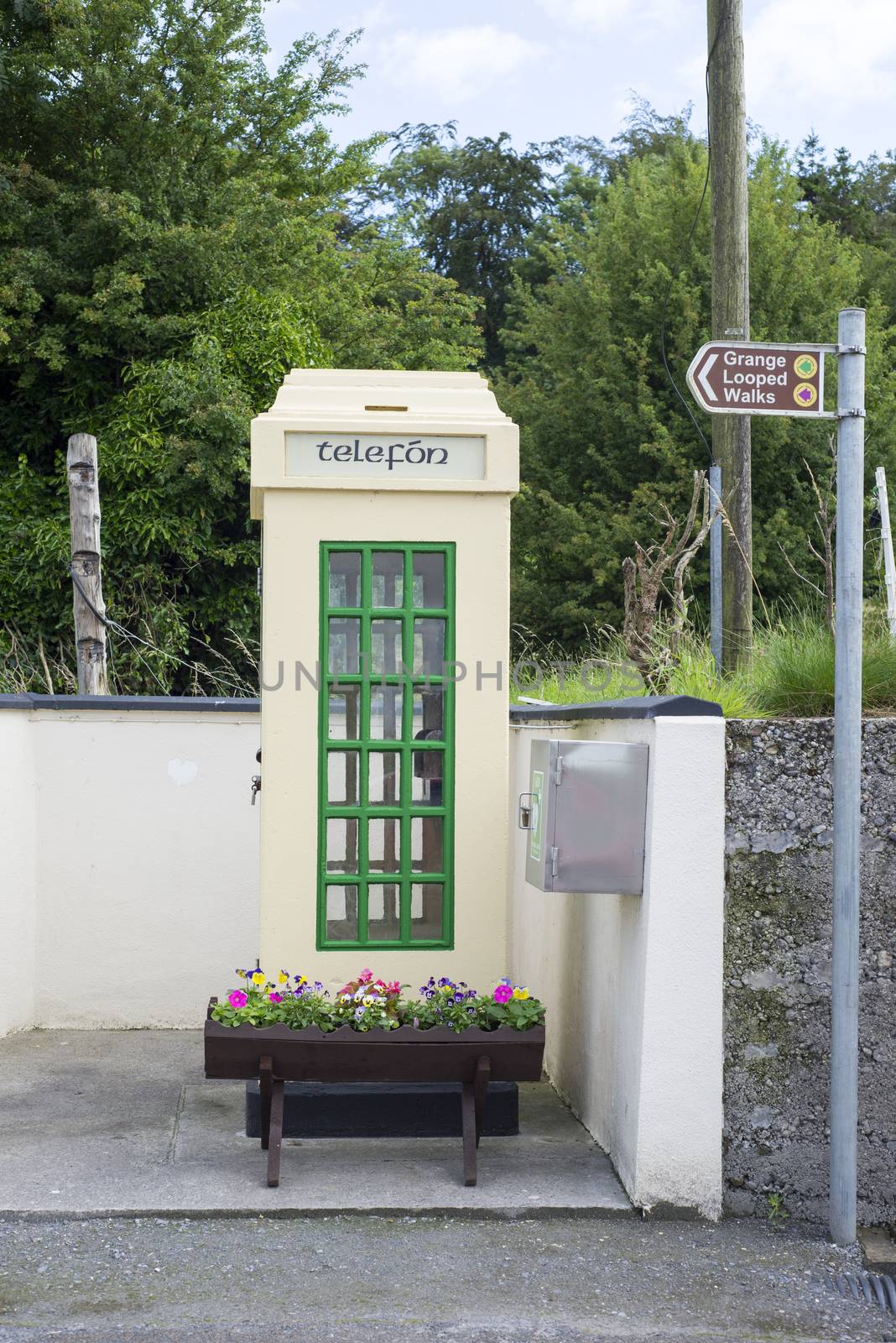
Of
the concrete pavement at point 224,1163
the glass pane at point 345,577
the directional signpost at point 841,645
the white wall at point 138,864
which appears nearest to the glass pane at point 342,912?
the concrete pavement at point 224,1163

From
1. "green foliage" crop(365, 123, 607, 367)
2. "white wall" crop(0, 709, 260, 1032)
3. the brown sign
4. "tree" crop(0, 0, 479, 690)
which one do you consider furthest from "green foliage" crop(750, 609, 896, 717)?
"green foliage" crop(365, 123, 607, 367)

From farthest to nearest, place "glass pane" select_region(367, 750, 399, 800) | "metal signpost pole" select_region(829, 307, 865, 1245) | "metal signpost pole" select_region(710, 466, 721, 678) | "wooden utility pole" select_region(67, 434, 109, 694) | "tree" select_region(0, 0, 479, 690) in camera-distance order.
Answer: "tree" select_region(0, 0, 479, 690), "wooden utility pole" select_region(67, 434, 109, 694), "metal signpost pole" select_region(710, 466, 721, 678), "glass pane" select_region(367, 750, 399, 800), "metal signpost pole" select_region(829, 307, 865, 1245)

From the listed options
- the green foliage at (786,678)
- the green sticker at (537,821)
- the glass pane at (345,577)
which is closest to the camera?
the green sticker at (537,821)

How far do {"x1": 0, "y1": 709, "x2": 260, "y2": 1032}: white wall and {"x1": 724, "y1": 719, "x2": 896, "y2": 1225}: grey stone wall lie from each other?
340 cm

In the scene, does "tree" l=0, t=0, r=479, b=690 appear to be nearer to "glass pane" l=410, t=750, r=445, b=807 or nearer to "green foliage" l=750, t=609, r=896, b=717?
"glass pane" l=410, t=750, r=445, b=807

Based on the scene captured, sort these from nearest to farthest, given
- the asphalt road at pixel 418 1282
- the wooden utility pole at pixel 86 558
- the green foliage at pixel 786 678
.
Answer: the asphalt road at pixel 418 1282, the green foliage at pixel 786 678, the wooden utility pole at pixel 86 558

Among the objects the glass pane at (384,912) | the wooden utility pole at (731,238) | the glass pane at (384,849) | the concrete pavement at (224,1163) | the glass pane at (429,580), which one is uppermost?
the wooden utility pole at (731,238)

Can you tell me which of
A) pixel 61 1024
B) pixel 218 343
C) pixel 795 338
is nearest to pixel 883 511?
pixel 795 338

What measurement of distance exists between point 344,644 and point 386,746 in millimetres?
419

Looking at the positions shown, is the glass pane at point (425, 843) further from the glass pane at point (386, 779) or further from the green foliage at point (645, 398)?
Answer: the green foliage at point (645, 398)

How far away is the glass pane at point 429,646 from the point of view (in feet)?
17.5

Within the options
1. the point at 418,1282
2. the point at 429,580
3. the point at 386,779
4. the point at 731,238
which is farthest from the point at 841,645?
the point at 731,238

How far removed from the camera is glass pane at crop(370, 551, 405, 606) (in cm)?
526

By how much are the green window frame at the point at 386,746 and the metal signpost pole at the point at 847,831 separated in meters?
1.51
